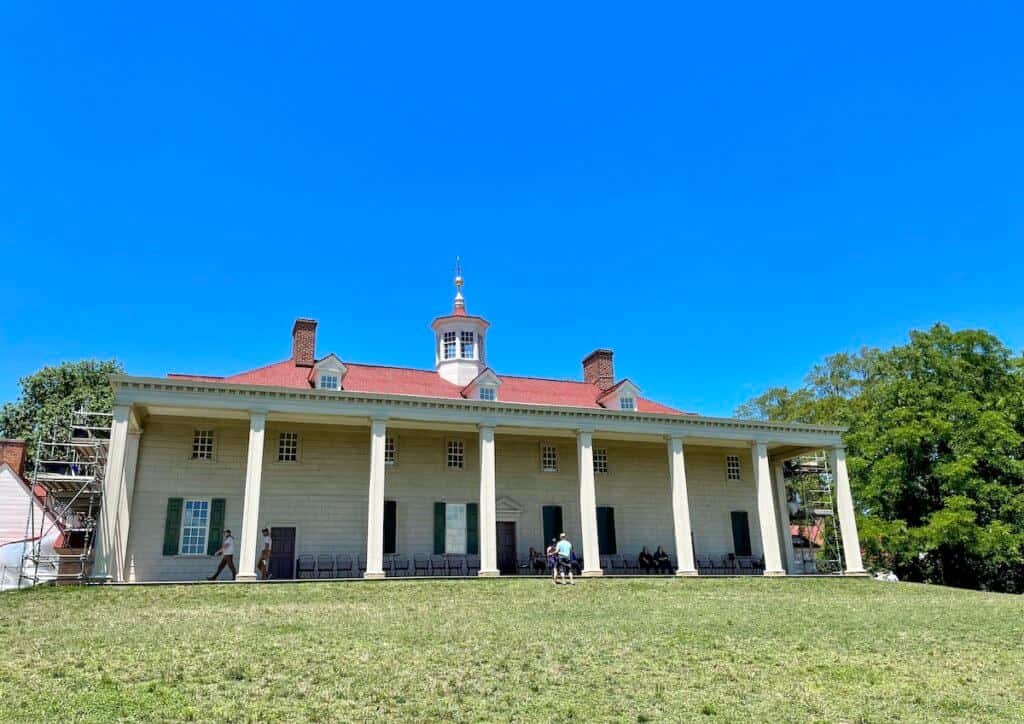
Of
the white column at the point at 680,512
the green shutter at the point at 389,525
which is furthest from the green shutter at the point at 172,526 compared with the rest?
the white column at the point at 680,512

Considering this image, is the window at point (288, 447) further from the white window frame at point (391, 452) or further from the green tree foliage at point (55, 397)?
the green tree foliage at point (55, 397)

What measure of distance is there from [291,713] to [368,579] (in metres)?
15.7

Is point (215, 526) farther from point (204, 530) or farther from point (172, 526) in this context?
point (172, 526)

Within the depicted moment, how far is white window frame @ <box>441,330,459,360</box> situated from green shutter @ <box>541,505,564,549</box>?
311 inches

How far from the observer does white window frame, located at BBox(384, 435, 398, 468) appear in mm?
27766

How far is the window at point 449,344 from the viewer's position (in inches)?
1302

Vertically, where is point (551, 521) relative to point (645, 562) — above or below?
above

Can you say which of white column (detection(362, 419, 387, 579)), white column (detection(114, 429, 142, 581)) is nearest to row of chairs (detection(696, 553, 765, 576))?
white column (detection(362, 419, 387, 579))

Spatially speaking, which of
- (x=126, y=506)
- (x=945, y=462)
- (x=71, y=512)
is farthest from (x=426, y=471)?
(x=945, y=462)

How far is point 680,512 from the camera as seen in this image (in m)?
27.8

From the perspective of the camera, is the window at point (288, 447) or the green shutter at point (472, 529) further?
the green shutter at point (472, 529)

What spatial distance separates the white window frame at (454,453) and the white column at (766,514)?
11.5 meters

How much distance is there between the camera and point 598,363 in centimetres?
3534

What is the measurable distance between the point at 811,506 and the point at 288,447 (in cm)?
2413
